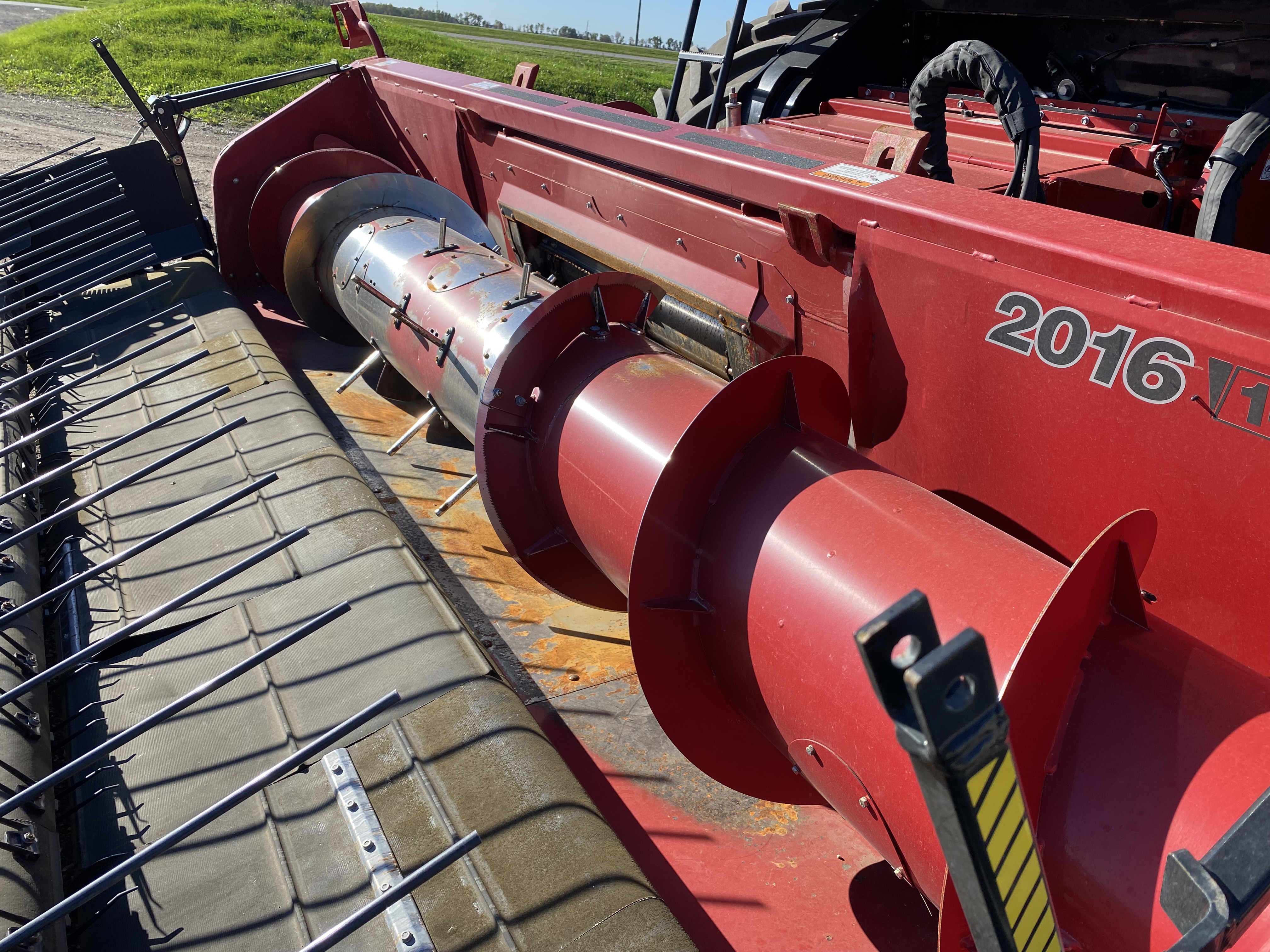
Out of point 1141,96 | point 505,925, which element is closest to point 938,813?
point 505,925

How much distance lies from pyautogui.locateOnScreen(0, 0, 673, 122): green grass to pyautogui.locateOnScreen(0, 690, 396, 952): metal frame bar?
13.5m

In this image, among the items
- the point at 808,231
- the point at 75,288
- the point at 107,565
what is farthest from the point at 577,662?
the point at 75,288

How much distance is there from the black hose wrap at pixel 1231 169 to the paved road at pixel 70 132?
8.96m

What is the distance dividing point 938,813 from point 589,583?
79.4 inches

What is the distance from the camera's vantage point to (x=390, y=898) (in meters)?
1.55

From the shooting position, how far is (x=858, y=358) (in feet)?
7.61

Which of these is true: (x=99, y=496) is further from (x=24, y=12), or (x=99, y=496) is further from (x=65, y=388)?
(x=24, y=12)

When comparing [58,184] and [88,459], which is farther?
[58,184]

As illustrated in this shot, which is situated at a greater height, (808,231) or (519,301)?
(808,231)

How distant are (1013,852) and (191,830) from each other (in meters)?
1.43

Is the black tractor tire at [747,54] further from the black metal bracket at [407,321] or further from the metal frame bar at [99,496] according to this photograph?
the metal frame bar at [99,496]

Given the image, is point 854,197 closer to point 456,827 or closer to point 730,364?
point 730,364

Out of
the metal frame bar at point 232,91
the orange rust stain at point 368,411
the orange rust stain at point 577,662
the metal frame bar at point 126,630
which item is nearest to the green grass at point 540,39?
the metal frame bar at point 232,91

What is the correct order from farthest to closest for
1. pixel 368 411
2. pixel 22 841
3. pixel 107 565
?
pixel 368 411 < pixel 107 565 < pixel 22 841
